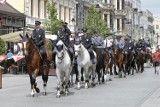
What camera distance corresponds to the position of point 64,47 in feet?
60.7

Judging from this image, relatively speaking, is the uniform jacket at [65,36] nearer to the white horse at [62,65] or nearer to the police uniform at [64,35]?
the police uniform at [64,35]

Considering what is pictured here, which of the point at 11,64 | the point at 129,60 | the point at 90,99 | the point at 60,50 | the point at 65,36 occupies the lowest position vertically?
the point at 90,99

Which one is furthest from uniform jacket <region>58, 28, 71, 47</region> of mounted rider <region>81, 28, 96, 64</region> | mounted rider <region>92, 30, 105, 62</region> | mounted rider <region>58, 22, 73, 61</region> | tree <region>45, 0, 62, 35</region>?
tree <region>45, 0, 62, 35</region>

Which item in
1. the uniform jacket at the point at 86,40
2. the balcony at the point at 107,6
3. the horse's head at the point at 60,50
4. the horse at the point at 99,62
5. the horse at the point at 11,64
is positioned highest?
the balcony at the point at 107,6

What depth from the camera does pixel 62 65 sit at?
18406mm

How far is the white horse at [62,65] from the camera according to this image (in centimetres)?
1811

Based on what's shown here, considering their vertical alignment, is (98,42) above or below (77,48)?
above

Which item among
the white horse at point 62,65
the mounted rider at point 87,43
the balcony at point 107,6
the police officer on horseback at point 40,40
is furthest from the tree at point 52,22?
the balcony at point 107,6

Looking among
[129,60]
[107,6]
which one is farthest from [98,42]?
[107,6]

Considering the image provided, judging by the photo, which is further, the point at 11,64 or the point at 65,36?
the point at 11,64

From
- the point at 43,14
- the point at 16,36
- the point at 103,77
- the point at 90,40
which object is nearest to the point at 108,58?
the point at 103,77

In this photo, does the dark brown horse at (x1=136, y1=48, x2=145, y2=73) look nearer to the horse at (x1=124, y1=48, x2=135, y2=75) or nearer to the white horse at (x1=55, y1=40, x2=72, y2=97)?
the horse at (x1=124, y1=48, x2=135, y2=75)

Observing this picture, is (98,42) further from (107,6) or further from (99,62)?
(107,6)

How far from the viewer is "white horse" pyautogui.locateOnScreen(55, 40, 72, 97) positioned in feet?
59.4
